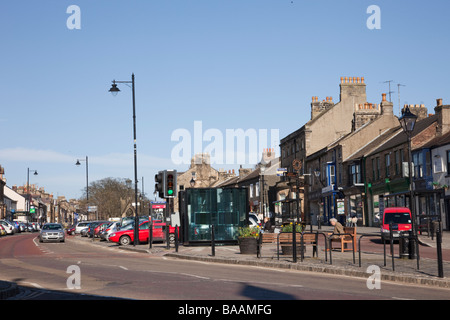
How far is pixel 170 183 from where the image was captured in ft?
93.1

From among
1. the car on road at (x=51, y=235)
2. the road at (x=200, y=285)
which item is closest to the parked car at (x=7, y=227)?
the car on road at (x=51, y=235)

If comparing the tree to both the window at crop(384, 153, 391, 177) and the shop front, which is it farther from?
the shop front

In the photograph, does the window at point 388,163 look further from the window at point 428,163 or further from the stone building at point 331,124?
the stone building at point 331,124

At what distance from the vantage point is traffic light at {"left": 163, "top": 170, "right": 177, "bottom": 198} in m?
28.2

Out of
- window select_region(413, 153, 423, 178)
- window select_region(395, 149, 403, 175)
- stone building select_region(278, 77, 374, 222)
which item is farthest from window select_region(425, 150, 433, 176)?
stone building select_region(278, 77, 374, 222)

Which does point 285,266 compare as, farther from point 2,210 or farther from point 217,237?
point 2,210

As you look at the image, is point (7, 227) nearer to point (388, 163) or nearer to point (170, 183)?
point (388, 163)
